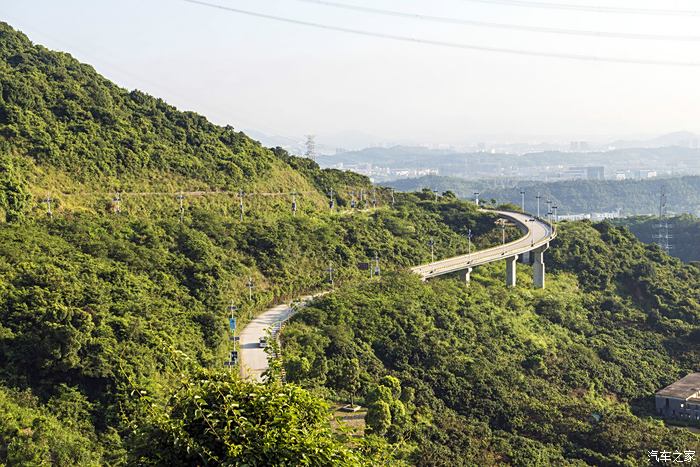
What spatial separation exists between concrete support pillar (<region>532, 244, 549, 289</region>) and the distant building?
13804 millimetres

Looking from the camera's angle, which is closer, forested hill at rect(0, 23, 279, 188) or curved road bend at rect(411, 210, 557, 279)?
forested hill at rect(0, 23, 279, 188)

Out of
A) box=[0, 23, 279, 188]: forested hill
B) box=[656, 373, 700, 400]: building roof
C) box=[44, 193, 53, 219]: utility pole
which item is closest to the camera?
box=[44, 193, 53, 219]: utility pole

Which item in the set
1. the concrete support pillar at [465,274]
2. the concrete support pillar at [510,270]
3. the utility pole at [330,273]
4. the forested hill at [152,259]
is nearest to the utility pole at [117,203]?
the forested hill at [152,259]

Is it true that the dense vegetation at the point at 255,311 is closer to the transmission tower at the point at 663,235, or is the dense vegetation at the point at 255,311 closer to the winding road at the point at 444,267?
the winding road at the point at 444,267

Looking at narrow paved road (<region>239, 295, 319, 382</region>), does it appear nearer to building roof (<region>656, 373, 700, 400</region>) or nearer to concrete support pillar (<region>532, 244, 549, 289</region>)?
building roof (<region>656, 373, 700, 400</region>)

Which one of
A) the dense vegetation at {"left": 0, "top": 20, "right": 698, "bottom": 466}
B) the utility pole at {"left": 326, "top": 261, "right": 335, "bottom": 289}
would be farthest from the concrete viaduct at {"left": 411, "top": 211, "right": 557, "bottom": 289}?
the utility pole at {"left": 326, "top": 261, "right": 335, "bottom": 289}

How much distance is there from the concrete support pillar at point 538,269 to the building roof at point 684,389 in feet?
41.9

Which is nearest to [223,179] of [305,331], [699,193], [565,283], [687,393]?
[305,331]

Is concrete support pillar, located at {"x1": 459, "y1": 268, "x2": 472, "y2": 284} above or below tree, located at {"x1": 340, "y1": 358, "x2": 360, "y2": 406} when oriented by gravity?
above

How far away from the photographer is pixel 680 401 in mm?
34406

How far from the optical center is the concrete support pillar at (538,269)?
163 ft

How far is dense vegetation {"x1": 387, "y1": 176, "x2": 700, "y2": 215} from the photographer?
502 ft

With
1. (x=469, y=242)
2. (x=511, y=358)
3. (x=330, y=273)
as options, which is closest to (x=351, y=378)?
(x=511, y=358)

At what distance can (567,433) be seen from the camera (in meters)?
28.9
